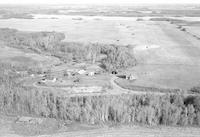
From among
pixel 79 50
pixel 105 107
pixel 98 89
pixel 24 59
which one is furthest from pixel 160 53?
pixel 105 107

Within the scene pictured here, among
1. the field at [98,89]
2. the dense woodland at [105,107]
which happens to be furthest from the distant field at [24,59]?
the dense woodland at [105,107]

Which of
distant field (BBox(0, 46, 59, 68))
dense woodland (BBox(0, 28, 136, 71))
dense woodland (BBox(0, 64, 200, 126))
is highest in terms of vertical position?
dense woodland (BBox(0, 28, 136, 71))

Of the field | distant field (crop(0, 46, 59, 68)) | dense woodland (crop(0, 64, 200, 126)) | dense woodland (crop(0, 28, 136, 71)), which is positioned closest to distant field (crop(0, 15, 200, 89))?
the field

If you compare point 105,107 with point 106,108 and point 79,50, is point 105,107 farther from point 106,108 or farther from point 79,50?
point 79,50

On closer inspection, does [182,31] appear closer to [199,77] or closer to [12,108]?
[199,77]

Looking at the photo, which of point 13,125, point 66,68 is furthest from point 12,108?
point 66,68

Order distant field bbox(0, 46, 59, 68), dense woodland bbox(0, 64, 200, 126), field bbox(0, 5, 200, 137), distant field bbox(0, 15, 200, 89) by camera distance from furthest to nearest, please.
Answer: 1. distant field bbox(0, 46, 59, 68)
2. distant field bbox(0, 15, 200, 89)
3. dense woodland bbox(0, 64, 200, 126)
4. field bbox(0, 5, 200, 137)

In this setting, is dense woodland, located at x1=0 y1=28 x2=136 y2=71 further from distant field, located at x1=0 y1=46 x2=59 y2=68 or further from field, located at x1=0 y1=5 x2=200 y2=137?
distant field, located at x1=0 y1=46 x2=59 y2=68

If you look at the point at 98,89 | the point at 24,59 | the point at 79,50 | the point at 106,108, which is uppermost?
the point at 79,50

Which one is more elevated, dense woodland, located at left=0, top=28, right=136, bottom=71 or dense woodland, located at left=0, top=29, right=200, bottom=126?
dense woodland, located at left=0, top=28, right=136, bottom=71

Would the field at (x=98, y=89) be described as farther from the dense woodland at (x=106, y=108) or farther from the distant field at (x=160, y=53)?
the distant field at (x=160, y=53)
